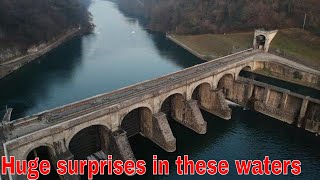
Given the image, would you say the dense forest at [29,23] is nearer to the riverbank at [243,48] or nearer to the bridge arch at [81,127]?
the riverbank at [243,48]

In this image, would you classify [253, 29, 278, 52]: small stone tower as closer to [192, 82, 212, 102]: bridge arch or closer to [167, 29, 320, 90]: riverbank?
[167, 29, 320, 90]: riverbank

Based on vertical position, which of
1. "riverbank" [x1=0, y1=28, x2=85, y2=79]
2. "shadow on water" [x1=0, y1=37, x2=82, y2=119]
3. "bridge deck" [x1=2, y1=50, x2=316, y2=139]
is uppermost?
"bridge deck" [x1=2, y1=50, x2=316, y2=139]

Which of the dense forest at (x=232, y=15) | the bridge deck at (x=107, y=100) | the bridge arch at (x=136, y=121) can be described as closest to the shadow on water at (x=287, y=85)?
the bridge deck at (x=107, y=100)

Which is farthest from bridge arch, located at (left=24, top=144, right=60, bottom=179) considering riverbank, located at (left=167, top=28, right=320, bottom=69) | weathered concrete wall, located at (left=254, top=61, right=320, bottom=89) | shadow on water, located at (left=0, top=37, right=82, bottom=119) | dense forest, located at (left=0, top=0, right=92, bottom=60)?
riverbank, located at (left=167, top=28, right=320, bottom=69)

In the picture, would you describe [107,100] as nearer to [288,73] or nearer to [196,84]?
[196,84]

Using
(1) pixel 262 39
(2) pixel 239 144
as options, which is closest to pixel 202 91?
(2) pixel 239 144

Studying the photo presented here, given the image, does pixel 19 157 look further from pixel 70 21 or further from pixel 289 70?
pixel 70 21
